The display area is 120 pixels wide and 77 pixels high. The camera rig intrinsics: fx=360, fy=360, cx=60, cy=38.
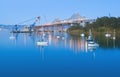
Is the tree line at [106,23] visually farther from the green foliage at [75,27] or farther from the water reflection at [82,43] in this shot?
the water reflection at [82,43]

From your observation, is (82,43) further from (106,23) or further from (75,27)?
(75,27)

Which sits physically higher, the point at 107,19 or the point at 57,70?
the point at 107,19

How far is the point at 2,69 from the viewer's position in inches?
722

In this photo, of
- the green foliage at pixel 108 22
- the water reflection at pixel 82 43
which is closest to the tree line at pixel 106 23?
the green foliage at pixel 108 22

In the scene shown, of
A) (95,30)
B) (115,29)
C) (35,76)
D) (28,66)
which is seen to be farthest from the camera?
(95,30)

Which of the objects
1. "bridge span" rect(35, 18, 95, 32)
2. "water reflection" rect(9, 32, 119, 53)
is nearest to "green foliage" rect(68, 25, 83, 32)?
"bridge span" rect(35, 18, 95, 32)

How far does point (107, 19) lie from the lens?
201ft

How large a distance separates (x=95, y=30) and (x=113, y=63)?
140 ft

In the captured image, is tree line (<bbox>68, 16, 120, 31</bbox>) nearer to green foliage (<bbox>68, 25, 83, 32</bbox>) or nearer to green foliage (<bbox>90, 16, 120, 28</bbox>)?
green foliage (<bbox>90, 16, 120, 28</bbox>)

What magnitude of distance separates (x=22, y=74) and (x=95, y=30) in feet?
157

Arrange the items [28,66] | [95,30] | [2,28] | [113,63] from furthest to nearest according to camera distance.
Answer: [2,28] < [95,30] < [113,63] < [28,66]

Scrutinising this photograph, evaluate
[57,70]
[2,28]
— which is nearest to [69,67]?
[57,70]

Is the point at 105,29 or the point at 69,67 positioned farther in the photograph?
the point at 105,29

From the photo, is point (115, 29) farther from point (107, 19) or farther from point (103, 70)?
point (103, 70)
